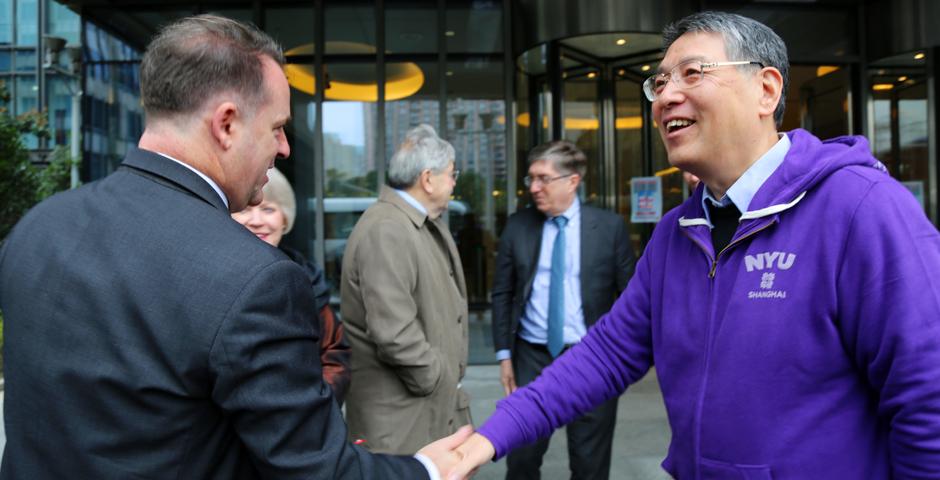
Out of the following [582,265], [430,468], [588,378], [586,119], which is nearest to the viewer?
[430,468]

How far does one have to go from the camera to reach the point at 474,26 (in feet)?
28.8

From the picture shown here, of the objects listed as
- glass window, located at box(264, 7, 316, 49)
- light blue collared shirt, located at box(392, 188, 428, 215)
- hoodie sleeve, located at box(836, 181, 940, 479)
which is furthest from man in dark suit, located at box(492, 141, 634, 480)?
glass window, located at box(264, 7, 316, 49)

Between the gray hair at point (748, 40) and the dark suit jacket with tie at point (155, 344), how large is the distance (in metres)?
1.19

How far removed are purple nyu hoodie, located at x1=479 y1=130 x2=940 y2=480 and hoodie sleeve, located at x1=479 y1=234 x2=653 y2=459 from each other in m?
0.30

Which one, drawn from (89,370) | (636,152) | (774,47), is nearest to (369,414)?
(89,370)

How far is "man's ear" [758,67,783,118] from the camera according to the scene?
1768 mm

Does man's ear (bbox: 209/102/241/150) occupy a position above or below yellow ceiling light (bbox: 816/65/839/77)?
below

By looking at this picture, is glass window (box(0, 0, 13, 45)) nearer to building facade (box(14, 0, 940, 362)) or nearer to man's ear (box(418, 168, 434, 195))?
building facade (box(14, 0, 940, 362))

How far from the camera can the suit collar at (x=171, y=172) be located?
55.2 inches

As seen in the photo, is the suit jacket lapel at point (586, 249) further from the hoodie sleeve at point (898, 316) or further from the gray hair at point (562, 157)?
the hoodie sleeve at point (898, 316)

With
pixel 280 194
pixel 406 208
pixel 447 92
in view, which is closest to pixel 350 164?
pixel 447 92

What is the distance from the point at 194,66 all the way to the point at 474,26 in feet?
25.3

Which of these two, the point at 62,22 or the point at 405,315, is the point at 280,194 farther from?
the point at 62,22

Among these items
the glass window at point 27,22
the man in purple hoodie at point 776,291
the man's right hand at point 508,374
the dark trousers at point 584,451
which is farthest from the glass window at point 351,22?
the man in purple hoodie at point 776,291
